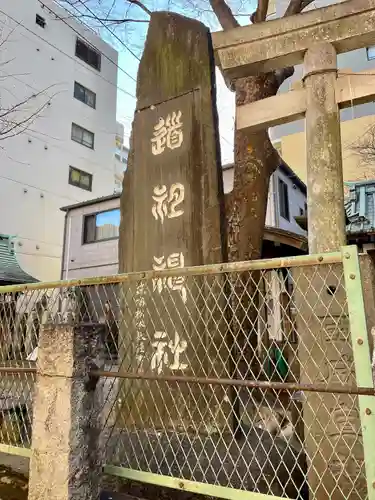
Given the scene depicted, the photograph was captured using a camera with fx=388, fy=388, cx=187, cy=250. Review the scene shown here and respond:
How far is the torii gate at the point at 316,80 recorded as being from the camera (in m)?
3.82

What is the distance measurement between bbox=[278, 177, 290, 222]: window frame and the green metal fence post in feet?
41.9

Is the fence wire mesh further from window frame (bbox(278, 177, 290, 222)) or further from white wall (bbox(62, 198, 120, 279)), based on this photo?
white wall (bbox(62, 198, 120, 279))

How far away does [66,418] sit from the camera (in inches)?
102

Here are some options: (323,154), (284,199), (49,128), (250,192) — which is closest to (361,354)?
(323,154)

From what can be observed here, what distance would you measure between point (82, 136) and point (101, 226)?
23.9 ft

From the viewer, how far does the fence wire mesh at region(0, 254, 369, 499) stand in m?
2.65

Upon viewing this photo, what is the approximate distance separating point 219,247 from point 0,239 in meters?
14.1

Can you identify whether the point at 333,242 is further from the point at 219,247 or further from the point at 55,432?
the point at 55,432

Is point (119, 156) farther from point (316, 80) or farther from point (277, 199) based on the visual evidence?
point (316, 80)

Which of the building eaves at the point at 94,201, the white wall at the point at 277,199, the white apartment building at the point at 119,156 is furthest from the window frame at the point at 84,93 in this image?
the white wall at the point at 277,199

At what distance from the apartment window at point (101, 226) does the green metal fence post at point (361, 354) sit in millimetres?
14235

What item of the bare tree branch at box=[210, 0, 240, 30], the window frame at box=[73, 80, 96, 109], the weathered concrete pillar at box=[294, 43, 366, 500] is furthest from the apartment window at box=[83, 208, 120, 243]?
the weathered concrete pillar at box=[294, 43, 366, 500]

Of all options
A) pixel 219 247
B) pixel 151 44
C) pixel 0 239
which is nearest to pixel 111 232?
pixel 0 239

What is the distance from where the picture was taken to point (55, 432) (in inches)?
103
